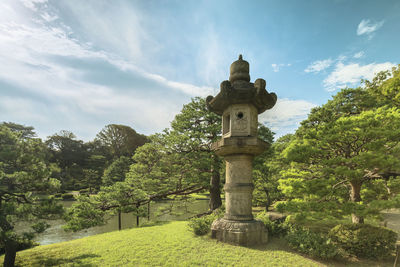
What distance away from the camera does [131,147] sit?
46.8 m

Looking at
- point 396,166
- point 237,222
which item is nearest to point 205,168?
point 237,222

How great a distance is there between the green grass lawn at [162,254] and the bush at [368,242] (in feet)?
1.09

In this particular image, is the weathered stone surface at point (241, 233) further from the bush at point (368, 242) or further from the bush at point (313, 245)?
the bush at point (368, 242)

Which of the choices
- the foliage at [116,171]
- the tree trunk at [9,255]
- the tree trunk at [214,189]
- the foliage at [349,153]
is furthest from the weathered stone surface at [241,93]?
the foliage at [116,171]

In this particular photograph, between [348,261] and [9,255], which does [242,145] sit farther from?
[9,255]

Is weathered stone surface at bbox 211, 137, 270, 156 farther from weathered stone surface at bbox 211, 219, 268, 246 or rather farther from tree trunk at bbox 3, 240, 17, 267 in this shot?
tree trunk at bbox 3, 240, 17, 267

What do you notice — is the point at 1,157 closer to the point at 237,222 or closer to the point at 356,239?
the point at 237,222

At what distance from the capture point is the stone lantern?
680cm

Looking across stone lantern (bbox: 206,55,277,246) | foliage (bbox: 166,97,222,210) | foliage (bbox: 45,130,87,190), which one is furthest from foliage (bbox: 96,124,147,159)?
stone lantern (bbox: 206,55,277,246)

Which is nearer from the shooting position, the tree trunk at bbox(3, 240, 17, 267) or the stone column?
the tree trunk at bbox(3, 240, 17, 267)

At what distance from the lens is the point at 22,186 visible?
614cm

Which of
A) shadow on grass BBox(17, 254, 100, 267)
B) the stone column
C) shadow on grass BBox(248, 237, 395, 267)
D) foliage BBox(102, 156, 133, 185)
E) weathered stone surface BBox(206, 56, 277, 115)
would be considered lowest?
foliage BBox(102, 156, 133, 185)

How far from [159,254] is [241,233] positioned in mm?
2777

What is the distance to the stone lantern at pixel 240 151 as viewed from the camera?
680 cm
